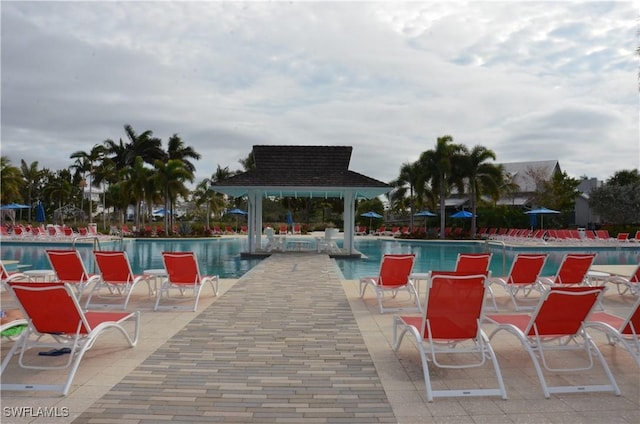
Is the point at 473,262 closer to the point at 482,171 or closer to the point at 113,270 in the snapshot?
the point at 113,270

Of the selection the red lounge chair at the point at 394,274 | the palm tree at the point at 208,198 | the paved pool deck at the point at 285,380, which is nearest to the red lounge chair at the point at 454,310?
the paved pool deck at the point at 285,380

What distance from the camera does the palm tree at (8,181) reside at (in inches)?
1677

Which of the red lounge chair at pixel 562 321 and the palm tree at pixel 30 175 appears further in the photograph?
the palm tree at pixel 30 175

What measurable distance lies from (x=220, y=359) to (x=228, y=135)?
91.3ft

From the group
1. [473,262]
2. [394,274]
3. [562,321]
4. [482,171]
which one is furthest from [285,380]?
[482,171]

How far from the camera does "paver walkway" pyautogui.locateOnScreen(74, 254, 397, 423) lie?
3244 millimetres

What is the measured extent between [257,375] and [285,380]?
0.93ft

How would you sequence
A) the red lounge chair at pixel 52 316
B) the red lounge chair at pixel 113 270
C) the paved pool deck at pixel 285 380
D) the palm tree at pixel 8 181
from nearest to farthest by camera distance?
1. the paved pool deck at pixel 285 380
2. the red lounge chair at pixel 52 316
3. the red lounge chair at pixel 113 270
4. the palm tree at pixel 8 181

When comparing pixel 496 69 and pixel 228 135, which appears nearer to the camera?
pixel 496 69

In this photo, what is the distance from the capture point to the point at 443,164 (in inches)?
1193

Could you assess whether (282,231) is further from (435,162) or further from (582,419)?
(582,419)

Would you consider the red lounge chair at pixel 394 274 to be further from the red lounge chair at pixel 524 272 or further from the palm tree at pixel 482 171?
the palm tree at pixel 482 171

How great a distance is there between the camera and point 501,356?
15.3 feet

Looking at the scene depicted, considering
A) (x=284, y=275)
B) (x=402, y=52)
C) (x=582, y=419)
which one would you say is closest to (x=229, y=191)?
(x=284, y=275)
